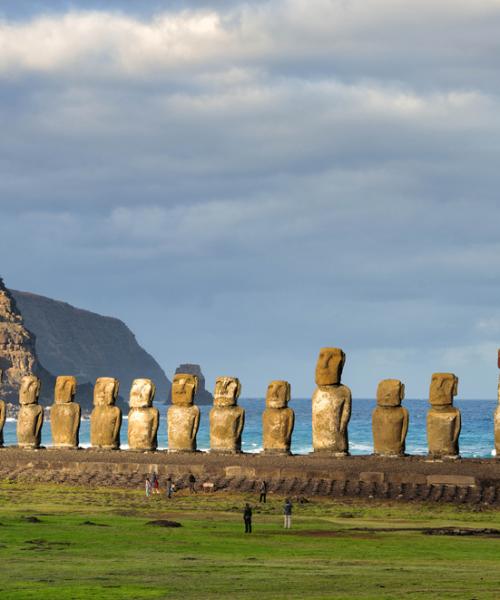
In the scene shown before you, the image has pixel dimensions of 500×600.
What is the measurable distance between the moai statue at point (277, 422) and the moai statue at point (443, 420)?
4.19 meters

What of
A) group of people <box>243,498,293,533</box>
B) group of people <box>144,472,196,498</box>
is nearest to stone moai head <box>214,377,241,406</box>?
group of people <box>144,472,196,498</box>

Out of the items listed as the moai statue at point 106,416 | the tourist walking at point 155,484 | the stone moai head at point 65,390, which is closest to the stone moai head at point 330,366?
the tourist walking at point 155,484

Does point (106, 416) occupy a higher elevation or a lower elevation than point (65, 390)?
lower

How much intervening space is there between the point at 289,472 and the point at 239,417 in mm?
3811

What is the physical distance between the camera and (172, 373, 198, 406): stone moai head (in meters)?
44.5

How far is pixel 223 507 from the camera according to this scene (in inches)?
1465

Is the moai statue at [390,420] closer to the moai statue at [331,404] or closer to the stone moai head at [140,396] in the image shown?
the moai statue at [331,404]

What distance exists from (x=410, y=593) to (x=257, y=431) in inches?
5090

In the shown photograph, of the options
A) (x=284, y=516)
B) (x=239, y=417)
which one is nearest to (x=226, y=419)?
(x=239, y=417)

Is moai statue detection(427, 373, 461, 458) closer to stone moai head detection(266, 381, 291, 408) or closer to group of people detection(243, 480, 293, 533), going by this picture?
stone moai head detection(266, 381, 291, 408)

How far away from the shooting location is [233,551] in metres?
27.6

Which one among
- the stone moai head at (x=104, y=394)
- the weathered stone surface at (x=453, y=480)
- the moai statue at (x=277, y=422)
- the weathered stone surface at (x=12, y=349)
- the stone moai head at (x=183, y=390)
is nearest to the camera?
the weathered stone surface at (x=453, y=480)

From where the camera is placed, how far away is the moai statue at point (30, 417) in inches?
1882

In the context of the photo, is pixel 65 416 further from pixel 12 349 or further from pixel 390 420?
pixel 12 349
